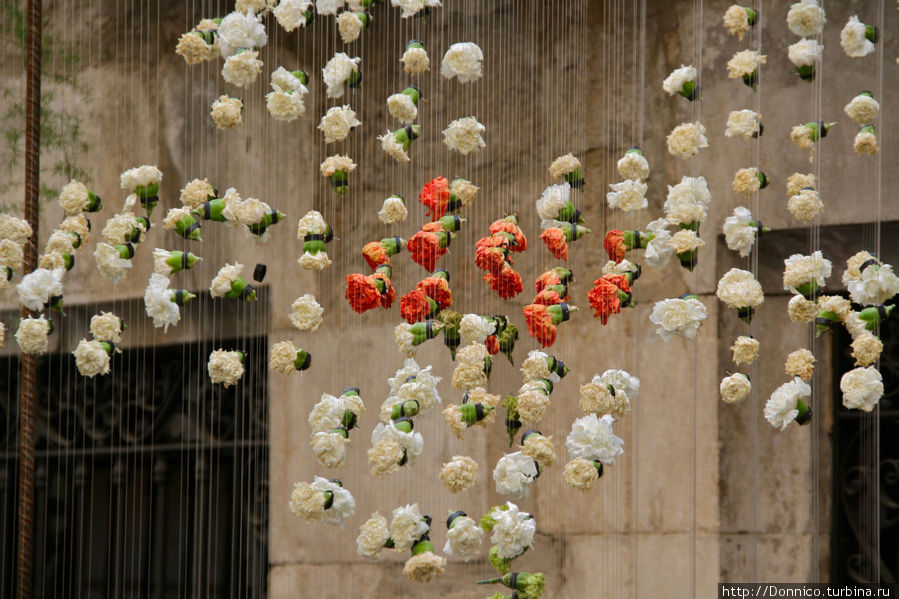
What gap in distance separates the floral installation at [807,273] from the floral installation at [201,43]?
6.37 ft

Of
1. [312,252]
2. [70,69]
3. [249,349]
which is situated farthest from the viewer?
[70,69]

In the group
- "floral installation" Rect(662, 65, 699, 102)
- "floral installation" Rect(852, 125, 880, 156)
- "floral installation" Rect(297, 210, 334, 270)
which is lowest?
"floral installation" Rect(297, 210, 334, 270)

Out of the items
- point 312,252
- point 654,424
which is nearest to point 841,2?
point 654,424

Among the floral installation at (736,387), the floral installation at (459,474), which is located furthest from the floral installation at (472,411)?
the floral installation at (736,387)

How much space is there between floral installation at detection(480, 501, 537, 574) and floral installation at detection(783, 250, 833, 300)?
102cm

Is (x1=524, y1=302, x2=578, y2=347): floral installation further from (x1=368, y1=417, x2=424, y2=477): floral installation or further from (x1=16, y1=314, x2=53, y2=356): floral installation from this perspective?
(x1=16, y1=314, x2=53, y2=356): floral installation

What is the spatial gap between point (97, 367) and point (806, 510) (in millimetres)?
2320

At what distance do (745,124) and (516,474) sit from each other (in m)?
1.27

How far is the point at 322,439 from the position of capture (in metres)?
4.42

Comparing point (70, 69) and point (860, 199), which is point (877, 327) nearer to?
point (860, 199)

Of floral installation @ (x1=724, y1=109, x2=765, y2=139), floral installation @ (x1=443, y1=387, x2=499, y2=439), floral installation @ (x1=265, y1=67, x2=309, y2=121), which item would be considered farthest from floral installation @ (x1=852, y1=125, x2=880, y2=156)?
floral installation @ (x1=265, y1=67, x2=309, y2=121)

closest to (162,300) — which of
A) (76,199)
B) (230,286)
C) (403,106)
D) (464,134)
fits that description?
(230,286)

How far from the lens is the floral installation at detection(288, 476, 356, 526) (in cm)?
445

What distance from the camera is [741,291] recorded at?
177 inches
